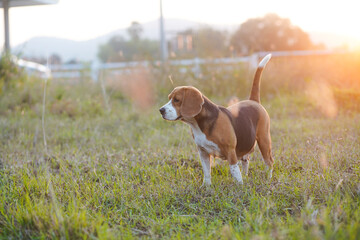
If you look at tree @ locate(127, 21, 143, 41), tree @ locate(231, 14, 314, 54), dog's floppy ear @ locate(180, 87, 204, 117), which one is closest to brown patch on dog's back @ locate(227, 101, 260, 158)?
dog's floppy ear @ locate(180, 87, 204, 117)

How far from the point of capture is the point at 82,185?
4.07m

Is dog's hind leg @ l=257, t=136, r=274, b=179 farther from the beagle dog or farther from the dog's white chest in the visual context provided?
the dog's white chest

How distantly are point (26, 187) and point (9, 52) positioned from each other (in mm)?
6849

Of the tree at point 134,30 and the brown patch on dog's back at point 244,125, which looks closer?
the brown patch on dog's back at point 244,125

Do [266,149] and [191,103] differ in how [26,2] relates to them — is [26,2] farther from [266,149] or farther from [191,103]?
[266,149]

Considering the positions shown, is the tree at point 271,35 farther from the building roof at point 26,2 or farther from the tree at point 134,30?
the tree at point 134,30

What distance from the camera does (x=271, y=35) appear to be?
23.4m

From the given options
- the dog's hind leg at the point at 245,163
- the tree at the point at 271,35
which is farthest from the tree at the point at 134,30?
the dog's hind leg at the point at 245,163

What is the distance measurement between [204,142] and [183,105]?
432 mm

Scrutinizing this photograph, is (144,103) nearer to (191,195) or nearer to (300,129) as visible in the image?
(300,129)

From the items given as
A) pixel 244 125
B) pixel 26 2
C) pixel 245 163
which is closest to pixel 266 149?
pixel 245 163

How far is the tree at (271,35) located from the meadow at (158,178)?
14.2 metres

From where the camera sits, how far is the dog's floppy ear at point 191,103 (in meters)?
3.65

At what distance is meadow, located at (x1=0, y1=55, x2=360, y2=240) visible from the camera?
9.24ft
